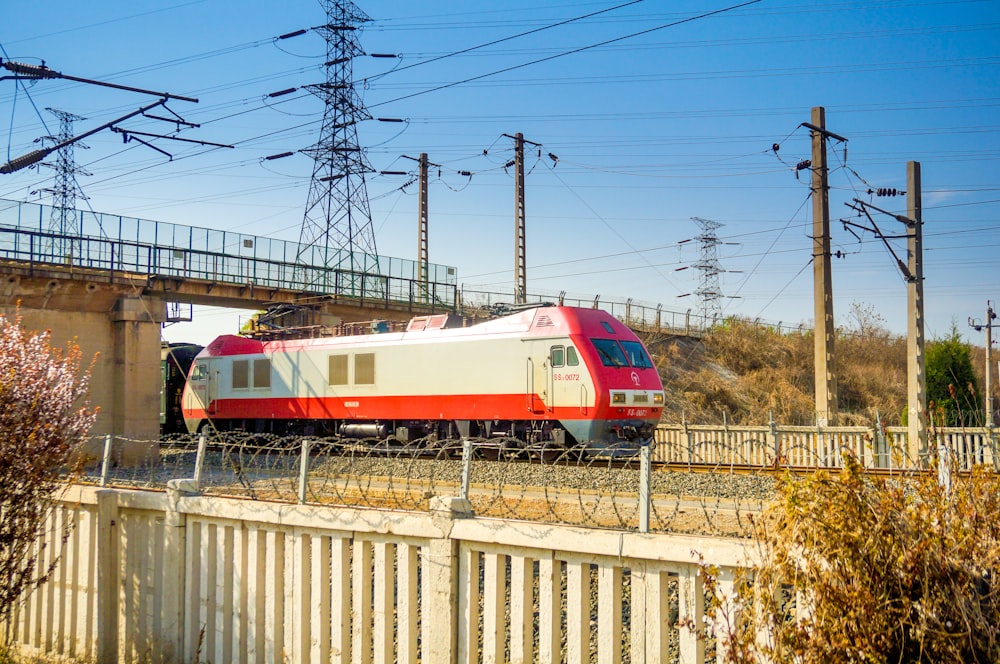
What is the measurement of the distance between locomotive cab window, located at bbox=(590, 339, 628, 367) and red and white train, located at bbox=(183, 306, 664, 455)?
3cm

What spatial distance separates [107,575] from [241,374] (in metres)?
18.3

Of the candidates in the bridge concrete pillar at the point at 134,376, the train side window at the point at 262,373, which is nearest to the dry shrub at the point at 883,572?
the bridge concrete pillar at the point at 134,376

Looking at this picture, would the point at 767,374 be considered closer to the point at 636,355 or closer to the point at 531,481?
the point at 636,355

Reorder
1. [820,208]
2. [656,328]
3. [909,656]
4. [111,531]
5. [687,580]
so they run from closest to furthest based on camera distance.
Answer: [909,656]
[687,580]
[111,531]
[820,208]
[656,328]

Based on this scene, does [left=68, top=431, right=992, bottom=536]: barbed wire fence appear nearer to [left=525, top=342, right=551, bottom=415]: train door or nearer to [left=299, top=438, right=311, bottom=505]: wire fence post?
[left=299, top=438, right=311, bottom=505]: wire fence post

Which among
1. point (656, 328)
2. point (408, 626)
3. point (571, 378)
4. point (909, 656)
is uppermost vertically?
point (656, 328)

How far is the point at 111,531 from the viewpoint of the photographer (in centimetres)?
933

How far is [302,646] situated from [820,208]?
1977 cm

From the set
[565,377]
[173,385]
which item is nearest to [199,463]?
[565,377]

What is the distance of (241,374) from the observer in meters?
27.1

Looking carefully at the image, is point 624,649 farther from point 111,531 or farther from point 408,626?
point 111,531

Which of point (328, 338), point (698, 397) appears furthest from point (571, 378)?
point (698, 397)

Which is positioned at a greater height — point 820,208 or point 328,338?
point 820,208

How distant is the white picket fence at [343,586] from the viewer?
19.6ft
